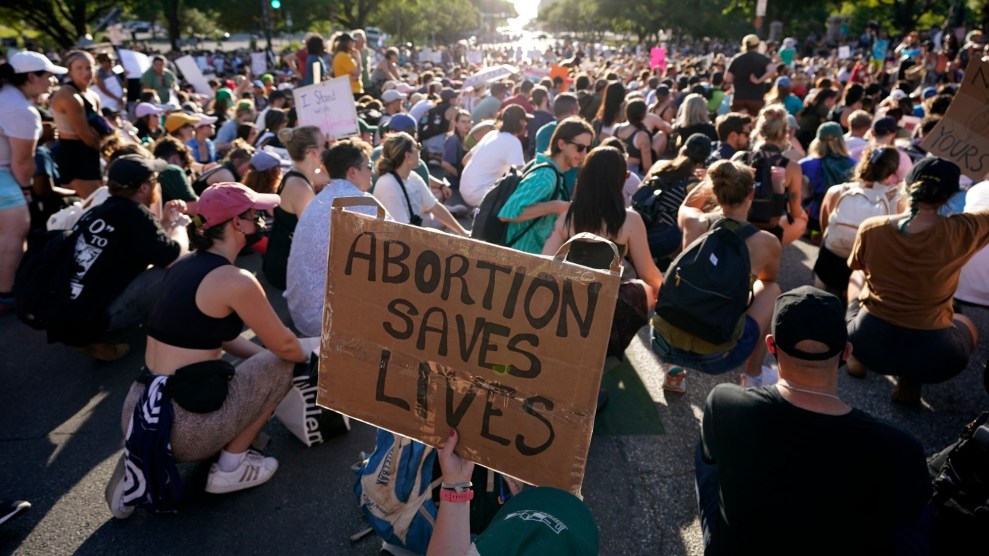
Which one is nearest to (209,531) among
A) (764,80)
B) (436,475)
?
(436,475)

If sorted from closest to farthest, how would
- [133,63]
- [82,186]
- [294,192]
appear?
[294,192], [82,186], [133,63]

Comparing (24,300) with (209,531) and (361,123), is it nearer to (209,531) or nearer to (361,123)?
(209,531)

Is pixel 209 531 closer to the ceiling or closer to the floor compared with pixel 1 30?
closer to the floor

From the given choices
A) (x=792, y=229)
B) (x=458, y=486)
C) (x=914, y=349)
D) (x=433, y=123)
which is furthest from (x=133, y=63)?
(x=914, y=349)

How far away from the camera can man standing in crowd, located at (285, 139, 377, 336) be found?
4.14 meters

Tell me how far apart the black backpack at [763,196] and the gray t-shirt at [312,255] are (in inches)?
132

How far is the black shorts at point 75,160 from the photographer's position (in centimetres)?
621

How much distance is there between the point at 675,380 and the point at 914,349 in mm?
1518

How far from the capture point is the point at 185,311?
9.85ft

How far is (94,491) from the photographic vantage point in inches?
132

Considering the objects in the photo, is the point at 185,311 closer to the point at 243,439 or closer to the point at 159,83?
the point at 243,439

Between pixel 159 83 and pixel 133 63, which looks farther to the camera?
pixel 159 83

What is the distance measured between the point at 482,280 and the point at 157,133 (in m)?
8.98

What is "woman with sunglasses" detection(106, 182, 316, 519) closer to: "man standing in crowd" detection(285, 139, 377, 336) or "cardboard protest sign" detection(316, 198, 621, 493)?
"man standing in crowd" detection(285, 139, 377, 336)
